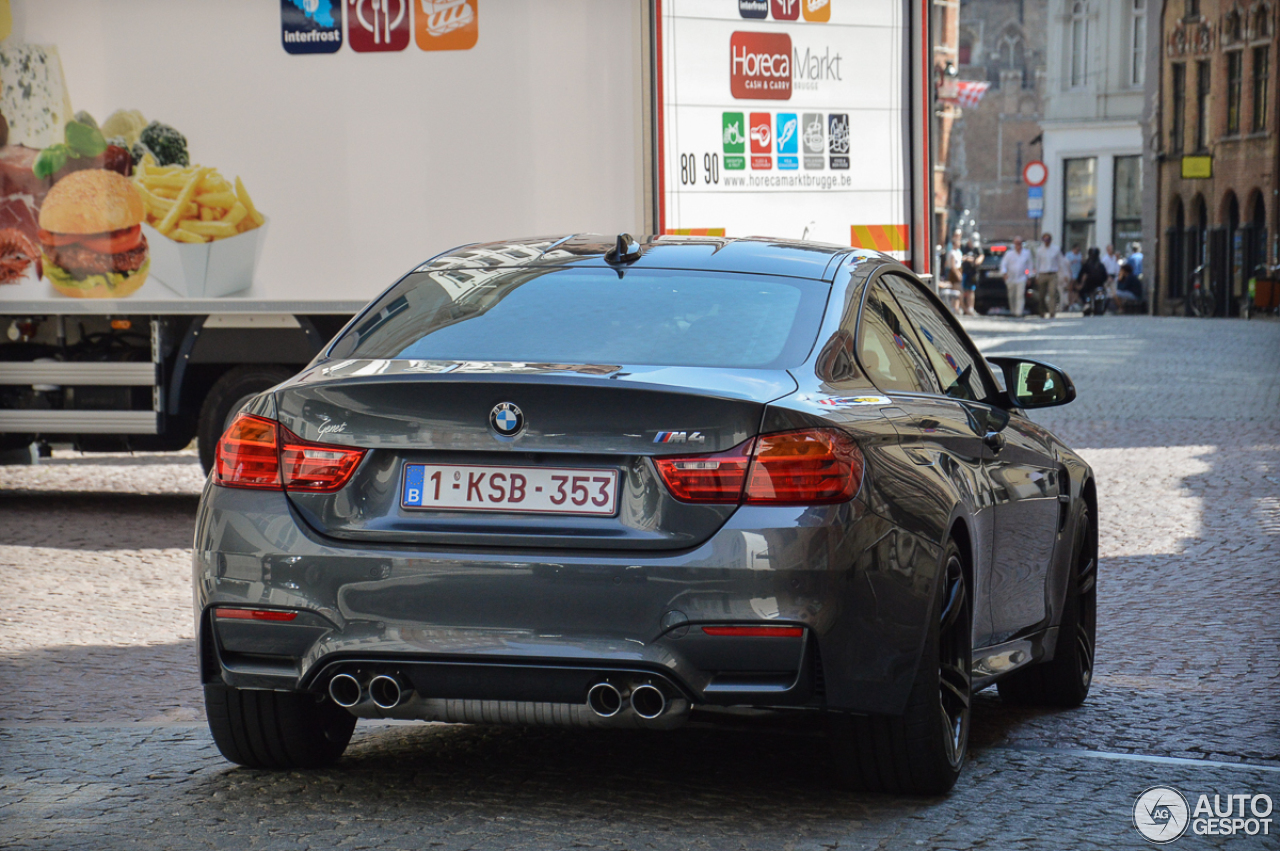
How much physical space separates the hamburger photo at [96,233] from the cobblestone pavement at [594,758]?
7.23ft

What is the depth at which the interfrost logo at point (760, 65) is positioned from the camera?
1117 cm

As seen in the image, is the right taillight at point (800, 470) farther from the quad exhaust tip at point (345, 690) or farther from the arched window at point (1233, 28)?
the arched window at point (1233, 28)

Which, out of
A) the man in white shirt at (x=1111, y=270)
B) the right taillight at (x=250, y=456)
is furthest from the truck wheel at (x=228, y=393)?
the man in white shirt at (x=1111, y=270)

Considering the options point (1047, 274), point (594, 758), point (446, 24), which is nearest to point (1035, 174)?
point (1047, 274)

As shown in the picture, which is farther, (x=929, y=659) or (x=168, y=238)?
(x=168, y=238)

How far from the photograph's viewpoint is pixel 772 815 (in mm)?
4680

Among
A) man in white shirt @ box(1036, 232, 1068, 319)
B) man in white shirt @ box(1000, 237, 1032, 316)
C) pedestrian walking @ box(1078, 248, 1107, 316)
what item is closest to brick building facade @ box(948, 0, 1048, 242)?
pedestrian walking @ box(1078, 248, 1107, 316)

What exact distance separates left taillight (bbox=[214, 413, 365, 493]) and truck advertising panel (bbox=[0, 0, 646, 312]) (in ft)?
21.6

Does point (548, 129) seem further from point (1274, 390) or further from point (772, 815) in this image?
point (1274, 390)

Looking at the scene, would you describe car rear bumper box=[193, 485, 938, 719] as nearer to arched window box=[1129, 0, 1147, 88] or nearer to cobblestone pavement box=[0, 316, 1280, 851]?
cobblestone pavement box=[0, 316, 1280, 851]

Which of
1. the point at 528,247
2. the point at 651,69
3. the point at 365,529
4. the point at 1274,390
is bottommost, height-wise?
the point at 1274,390

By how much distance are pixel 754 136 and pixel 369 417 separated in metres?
7.10

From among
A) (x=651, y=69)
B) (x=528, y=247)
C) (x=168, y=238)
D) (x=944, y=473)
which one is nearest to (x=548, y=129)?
(x=651, y=69)

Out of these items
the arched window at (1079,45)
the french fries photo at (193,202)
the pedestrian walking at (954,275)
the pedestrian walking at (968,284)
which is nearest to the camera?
the french fries photo at (193,202)
